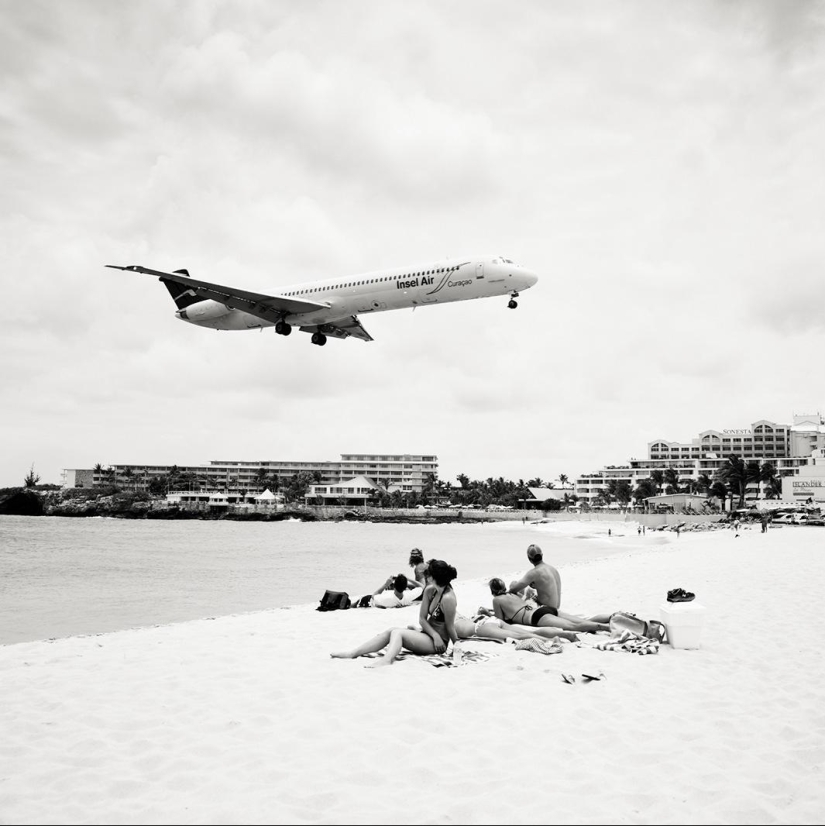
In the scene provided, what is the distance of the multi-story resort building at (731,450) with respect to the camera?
13412 cm

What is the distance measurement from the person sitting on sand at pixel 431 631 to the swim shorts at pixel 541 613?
139 cm

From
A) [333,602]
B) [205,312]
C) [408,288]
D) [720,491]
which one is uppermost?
[205,312]

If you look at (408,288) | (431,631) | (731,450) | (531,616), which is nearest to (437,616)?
(431,631)

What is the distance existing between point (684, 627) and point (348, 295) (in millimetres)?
20801

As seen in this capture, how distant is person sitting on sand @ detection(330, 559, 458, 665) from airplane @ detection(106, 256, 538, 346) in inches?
689

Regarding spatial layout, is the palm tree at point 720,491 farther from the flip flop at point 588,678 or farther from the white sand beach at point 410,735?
the flip flop at point 588,678

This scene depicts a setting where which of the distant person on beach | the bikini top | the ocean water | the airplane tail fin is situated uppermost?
the airplane tail fin

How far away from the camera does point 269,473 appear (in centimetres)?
18400

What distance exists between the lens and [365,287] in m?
26.4

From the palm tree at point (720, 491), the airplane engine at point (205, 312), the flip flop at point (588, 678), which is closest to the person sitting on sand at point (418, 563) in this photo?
Result: the flip flop at point (588, 678)

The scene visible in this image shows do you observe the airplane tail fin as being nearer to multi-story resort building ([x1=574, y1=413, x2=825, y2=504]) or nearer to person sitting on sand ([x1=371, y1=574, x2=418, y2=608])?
person sitting on sand ([x1=371, y1=574, x2=418, y2=608])

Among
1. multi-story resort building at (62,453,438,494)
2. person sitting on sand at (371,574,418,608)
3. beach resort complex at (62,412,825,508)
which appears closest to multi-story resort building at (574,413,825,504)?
beach resort complex at (62,412,825,508)

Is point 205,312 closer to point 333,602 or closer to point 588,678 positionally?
point 333,602

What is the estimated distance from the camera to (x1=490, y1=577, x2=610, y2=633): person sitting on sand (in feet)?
28.8
